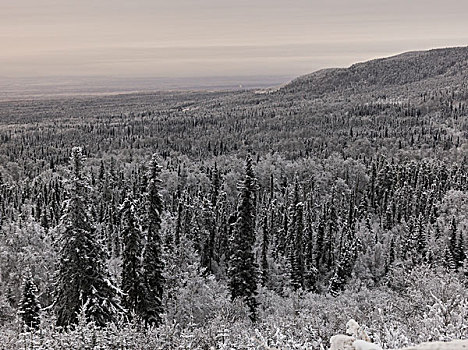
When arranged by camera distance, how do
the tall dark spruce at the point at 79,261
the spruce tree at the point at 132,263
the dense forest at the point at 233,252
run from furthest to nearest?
the spruce tree at the point at 132,263, the tall dark spruce at the point at 79,261, the dense forest at the point at 233,252

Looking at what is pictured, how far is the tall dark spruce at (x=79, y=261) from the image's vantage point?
1075 inches

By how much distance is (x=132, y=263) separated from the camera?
114 ft

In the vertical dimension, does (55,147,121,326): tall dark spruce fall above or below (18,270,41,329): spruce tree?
above

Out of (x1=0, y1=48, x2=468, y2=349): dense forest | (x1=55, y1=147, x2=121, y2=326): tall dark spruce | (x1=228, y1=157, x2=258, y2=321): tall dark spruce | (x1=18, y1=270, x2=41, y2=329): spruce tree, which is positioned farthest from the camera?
(x1=228, y1=157, x2=258, y2=321): tall dark spruce

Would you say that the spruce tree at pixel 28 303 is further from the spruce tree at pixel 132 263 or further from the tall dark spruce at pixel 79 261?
the tall dark spruce at pixel 79 261

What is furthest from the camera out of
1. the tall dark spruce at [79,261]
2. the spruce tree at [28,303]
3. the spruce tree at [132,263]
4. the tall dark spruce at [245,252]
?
the tall dark spruce at [245,252]

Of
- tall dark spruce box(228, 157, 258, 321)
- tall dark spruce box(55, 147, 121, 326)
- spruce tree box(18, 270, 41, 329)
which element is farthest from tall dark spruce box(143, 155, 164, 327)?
tall dark spruce box(228, 157, 258, 321)

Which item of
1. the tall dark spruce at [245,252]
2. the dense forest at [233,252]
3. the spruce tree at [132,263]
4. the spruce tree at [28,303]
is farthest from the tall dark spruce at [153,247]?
the tall dark spruce at [245,252]

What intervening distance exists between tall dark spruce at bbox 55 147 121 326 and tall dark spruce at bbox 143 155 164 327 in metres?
6.89

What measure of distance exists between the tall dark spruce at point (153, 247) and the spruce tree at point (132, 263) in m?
0.57

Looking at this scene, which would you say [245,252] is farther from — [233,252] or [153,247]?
[153,247]

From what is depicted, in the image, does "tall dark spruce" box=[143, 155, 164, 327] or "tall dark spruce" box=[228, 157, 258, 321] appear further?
"tall dark spruce" box=[228, 157, 258, 321]

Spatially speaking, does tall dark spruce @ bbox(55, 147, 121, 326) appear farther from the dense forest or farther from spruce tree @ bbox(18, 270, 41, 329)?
spruce tree @ bbox(18, 270, 41, 329)

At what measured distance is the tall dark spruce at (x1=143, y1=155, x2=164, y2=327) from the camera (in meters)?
35.1
